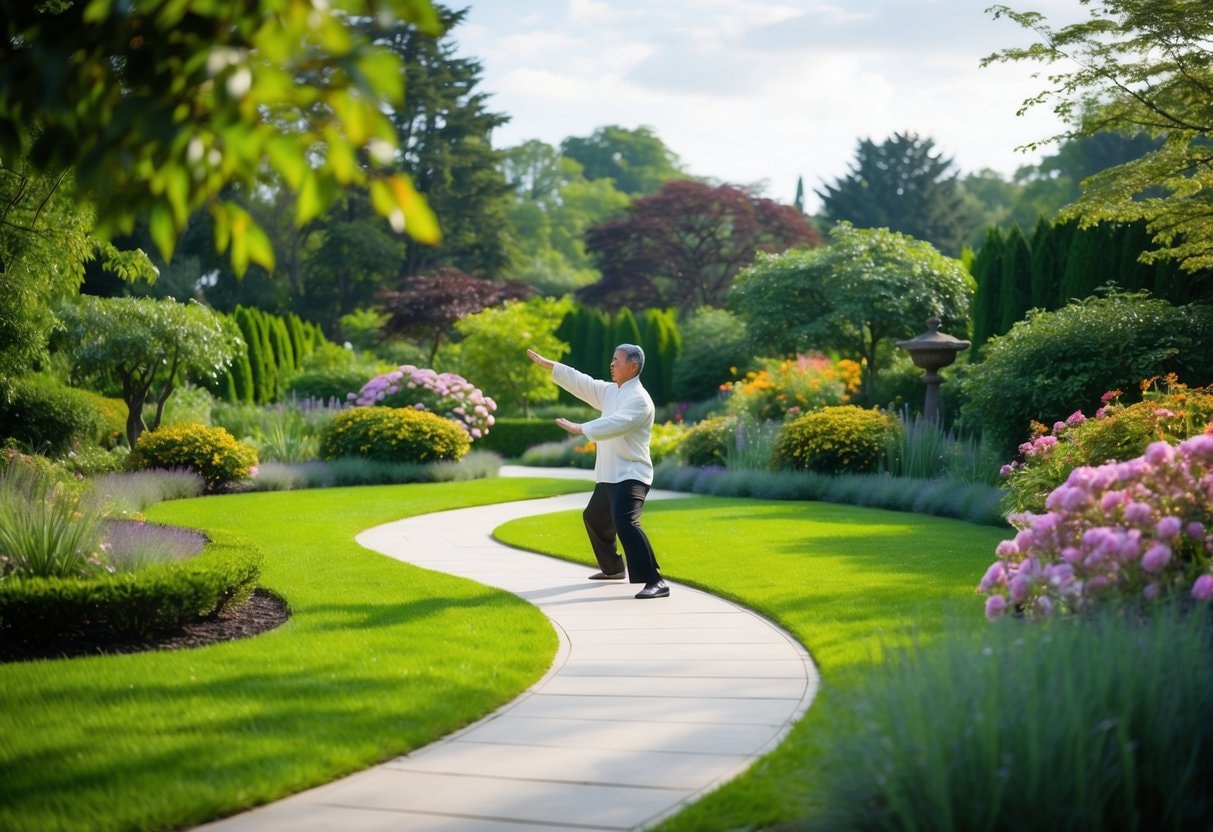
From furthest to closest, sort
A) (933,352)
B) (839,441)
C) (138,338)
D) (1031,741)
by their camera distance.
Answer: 1. (933,352)
2. (138,338)
3. (839,441)
4. (1031,741)

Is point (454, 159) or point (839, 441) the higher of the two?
point (454, 159)

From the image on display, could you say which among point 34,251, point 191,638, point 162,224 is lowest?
point 191,638

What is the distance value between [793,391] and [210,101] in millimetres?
19565

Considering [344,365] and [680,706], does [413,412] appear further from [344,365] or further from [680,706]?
[680,706]

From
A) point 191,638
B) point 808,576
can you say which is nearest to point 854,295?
point 808,576

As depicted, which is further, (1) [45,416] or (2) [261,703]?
(1) [45,416]

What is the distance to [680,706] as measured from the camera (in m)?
5.44

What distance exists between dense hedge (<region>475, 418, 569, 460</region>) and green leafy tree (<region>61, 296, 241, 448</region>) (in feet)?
31.3

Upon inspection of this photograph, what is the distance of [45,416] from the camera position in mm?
15938

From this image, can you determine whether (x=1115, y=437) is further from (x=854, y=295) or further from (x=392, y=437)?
(x=854, y=295)

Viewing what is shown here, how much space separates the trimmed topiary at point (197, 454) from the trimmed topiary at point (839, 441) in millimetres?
8436

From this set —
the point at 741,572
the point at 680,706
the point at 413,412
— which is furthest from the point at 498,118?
the point at 680,706

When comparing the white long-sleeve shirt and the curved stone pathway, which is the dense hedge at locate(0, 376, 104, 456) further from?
the curved stone pathway

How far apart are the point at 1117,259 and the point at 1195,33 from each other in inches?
243
